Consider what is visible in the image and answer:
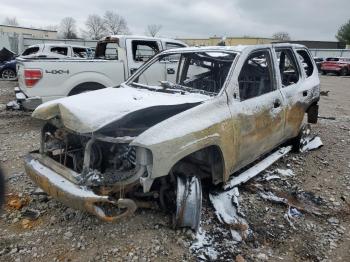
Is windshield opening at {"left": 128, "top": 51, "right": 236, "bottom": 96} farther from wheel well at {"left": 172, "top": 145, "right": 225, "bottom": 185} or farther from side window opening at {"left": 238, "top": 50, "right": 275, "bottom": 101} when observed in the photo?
wheel well at {"left": 172, "top": 145, "right": 225, "bottom": 185}

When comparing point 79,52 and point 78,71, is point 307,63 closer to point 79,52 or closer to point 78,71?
point 78,71

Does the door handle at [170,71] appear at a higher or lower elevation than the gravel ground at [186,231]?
higher

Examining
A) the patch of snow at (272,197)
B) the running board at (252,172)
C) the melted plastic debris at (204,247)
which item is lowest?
the melted plastic debris at (204,247)

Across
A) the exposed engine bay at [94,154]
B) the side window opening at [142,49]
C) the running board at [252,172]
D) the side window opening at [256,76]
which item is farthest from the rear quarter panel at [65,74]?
the running board at [252,172]

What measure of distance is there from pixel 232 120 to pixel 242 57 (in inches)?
33.4

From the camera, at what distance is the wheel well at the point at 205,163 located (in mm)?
3477

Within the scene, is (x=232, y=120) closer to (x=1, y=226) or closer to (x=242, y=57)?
(x=242, y=57)

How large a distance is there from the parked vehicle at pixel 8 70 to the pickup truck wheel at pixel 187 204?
50.6 feet

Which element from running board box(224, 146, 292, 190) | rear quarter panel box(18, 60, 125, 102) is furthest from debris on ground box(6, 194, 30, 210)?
rear quarter panel box(18, 60, 125, 102)

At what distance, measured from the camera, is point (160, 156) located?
288 cm

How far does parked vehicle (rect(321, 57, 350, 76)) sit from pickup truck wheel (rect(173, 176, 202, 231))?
2570 cm

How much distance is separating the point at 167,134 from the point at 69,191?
3.17ft

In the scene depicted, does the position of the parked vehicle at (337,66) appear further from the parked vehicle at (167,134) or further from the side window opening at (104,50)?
the parked vehicle at (167,134)

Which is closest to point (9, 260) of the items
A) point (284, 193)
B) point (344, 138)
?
point (284, 193)
